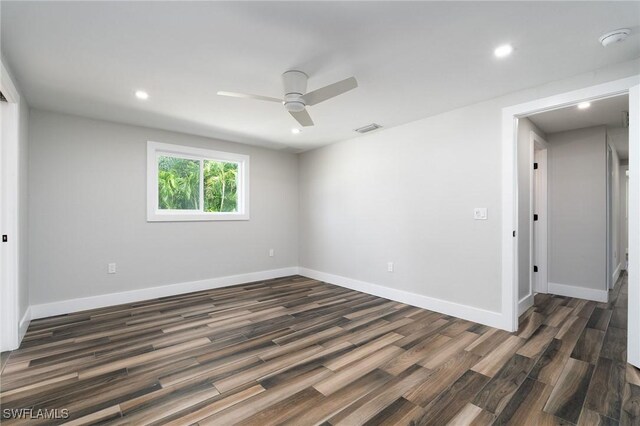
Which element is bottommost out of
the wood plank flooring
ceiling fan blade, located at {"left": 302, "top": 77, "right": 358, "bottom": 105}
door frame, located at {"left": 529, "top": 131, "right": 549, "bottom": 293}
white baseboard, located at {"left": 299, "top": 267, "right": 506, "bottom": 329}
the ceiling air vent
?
the wood plank flooring

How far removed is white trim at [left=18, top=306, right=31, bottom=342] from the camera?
108 inches

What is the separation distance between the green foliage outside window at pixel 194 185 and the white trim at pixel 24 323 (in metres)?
1.81

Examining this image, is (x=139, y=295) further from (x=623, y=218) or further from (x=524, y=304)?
(x=623, y=218)

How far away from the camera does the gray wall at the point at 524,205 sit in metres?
3.43

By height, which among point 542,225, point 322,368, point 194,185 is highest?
point 194,185

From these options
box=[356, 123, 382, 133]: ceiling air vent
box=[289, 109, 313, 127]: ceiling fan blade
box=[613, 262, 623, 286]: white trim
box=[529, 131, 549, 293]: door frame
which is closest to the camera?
box=[289, 109, 313, 127]: ceiling fan blade

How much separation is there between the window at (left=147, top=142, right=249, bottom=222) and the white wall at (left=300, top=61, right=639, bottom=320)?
58.5 inches

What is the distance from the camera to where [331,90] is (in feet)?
7.44

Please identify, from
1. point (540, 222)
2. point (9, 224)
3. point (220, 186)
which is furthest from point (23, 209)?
point (540, 222)

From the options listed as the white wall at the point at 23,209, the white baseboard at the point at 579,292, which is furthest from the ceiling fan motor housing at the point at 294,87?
the white baseboard at the point at 579,292

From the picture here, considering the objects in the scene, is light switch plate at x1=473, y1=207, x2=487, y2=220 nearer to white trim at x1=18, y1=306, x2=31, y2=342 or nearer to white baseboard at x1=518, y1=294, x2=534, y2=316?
white baseboard at x1=518, y1=294, x2=534, y2=316

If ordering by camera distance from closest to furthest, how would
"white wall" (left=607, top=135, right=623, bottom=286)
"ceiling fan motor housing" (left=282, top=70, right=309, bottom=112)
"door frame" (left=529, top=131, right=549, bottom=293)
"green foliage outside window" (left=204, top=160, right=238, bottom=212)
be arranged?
"ceiling fan motor housing" (left=282, top=70, right=309, bottom=112), "door frame" (left=529, top=131, right=549, bottom=293), "white wall" (left=607, top=135, right=623, bottom=286), "green foliage outside window" (left=204, top=160, right=238, bottom=212)

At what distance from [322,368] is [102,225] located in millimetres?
3331

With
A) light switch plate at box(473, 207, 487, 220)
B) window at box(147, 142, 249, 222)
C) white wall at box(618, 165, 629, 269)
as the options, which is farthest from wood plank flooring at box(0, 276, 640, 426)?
white wall at box(618, 165, 629, 269)
